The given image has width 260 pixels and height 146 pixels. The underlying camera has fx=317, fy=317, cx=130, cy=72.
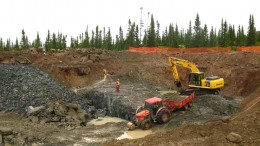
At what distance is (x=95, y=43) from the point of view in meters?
81.4

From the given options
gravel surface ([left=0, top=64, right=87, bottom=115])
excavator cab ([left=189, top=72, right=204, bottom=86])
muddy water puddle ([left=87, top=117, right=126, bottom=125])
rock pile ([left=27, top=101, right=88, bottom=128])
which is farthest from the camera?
excavator cab ([left=189, top=72, right=204, bottom=86])

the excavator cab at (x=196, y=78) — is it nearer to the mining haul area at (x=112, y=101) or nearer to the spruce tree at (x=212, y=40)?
the mining haul area at (x=112, y=101)

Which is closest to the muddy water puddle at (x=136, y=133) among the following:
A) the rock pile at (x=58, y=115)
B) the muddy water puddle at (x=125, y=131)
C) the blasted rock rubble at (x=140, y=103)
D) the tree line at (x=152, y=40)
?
the muddy water puddle at (x=125, y=131)

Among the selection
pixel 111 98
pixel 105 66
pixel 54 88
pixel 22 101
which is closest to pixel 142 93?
pixel 111 98

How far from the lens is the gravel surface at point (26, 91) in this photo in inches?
953

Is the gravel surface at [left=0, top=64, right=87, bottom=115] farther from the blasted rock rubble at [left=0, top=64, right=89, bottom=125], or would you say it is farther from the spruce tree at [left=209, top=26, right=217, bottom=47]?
the spruce tree at [left=209, top=26, right=217, bottom=47]

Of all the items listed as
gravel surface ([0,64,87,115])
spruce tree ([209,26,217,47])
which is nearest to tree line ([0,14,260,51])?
spruce tree ([209,26,217,47])

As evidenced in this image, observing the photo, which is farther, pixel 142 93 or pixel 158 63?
pixel 158 63

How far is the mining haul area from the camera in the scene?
15.0 meters

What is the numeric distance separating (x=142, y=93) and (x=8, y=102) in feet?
36.3

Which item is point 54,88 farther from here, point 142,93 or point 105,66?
point 105,66

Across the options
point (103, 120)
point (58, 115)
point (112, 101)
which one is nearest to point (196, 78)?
point (112, 101)

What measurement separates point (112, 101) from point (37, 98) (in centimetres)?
595

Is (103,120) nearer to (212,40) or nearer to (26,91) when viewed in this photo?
(26,91)
